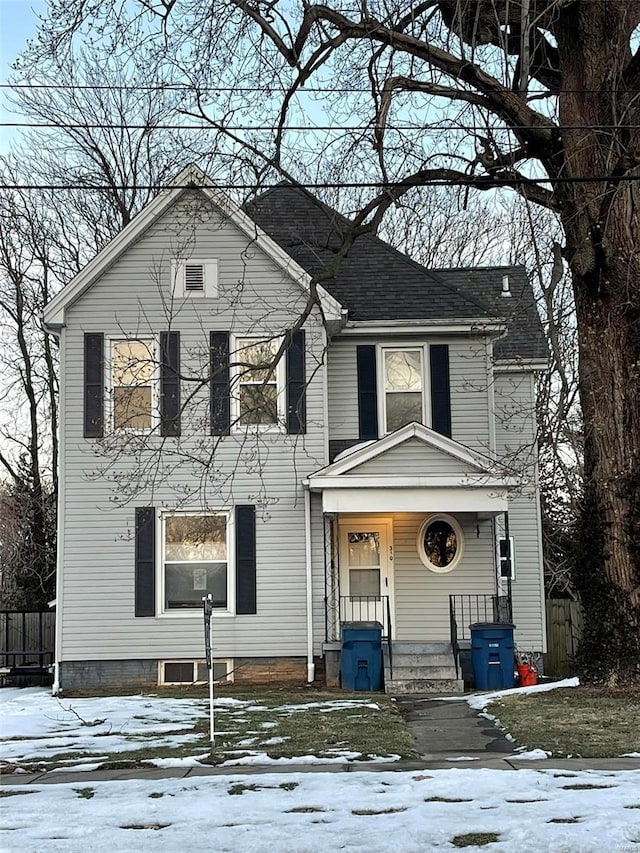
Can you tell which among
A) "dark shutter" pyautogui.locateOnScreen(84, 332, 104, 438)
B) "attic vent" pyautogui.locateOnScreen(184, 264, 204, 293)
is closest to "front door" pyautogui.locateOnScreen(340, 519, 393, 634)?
"dark shutter" pyautogui.locateOnScreen(84, 332, 104, 438)

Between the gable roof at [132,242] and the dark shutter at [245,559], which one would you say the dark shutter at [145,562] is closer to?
the dark shutter at [245,559]

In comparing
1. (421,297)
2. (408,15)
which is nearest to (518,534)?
(421,297)

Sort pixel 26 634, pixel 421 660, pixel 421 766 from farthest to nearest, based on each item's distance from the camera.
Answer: pixel 26 634
pixel 421 660
pixel 421 766

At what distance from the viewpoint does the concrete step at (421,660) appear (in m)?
16.6

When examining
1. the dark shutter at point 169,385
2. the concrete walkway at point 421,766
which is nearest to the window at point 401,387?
the dark shutter at point 169,385

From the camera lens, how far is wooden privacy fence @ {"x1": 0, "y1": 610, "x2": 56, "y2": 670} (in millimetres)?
21938

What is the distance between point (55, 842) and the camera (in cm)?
688

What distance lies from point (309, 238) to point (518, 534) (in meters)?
7.04

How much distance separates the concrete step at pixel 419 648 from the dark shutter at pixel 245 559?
7.83ft

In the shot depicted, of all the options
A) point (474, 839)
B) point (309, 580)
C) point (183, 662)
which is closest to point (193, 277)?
point (309, 580)

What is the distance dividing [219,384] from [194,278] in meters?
1.98

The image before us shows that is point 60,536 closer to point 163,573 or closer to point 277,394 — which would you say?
point 163,573

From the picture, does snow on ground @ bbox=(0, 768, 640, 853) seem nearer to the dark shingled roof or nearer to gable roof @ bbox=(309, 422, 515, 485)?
gable roof @ bbox=(309, 422, 515, 485)

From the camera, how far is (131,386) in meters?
18.1
